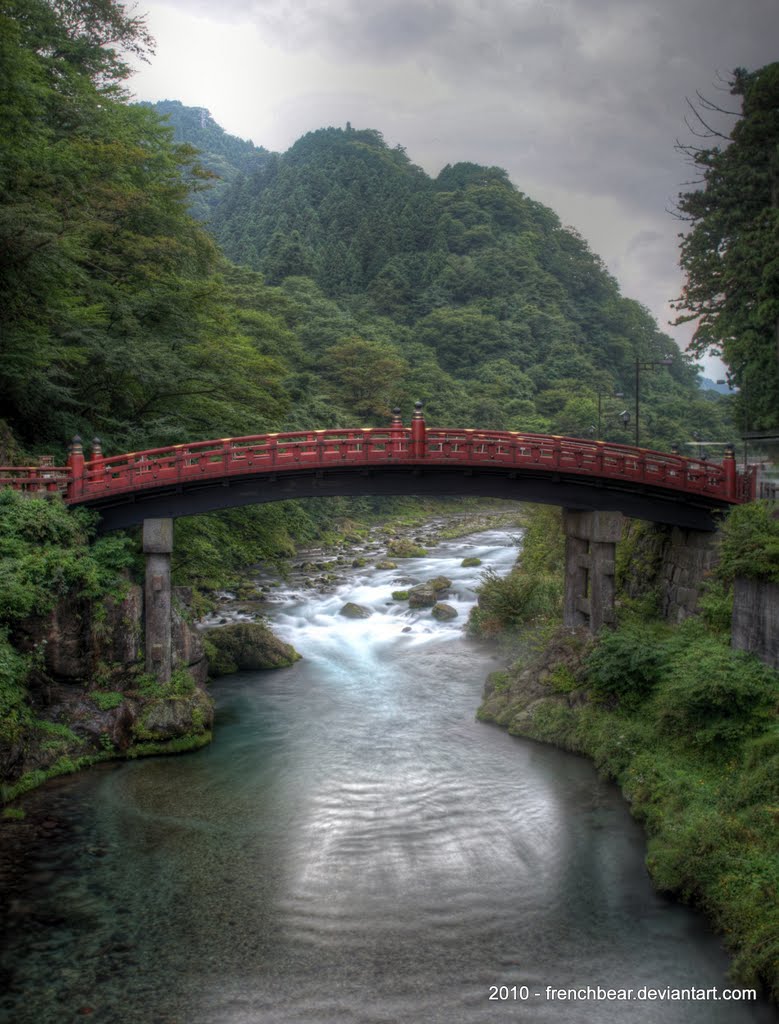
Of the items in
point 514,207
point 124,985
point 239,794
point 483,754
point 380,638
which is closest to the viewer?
point 124,985

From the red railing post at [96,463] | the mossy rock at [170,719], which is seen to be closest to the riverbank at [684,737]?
the mossy rock at [170,719]

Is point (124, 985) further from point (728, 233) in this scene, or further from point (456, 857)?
point (728, 233)

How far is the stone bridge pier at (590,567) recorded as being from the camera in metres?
24.2

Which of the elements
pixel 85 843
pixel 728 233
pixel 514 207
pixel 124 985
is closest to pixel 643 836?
pixel 124 985

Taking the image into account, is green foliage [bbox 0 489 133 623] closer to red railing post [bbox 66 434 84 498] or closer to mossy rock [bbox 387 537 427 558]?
red railing post [bbox 66 434 84 498]

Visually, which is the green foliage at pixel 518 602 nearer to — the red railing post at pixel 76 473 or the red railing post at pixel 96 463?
the red railing post at pixel 96 463

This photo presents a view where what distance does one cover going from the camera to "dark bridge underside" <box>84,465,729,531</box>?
74.7 feet

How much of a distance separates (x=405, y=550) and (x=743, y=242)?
2624 cm

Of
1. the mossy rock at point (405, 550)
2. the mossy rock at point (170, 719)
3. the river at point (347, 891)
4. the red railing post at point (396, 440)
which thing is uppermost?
the red railing post at point (396, 440)

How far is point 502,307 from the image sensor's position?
319 feet

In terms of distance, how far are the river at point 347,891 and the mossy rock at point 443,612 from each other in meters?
11.1

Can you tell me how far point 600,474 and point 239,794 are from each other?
43.0 feet

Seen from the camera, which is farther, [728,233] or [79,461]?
[728,233]

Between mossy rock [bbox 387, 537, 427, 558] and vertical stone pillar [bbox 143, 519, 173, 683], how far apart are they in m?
26.8
